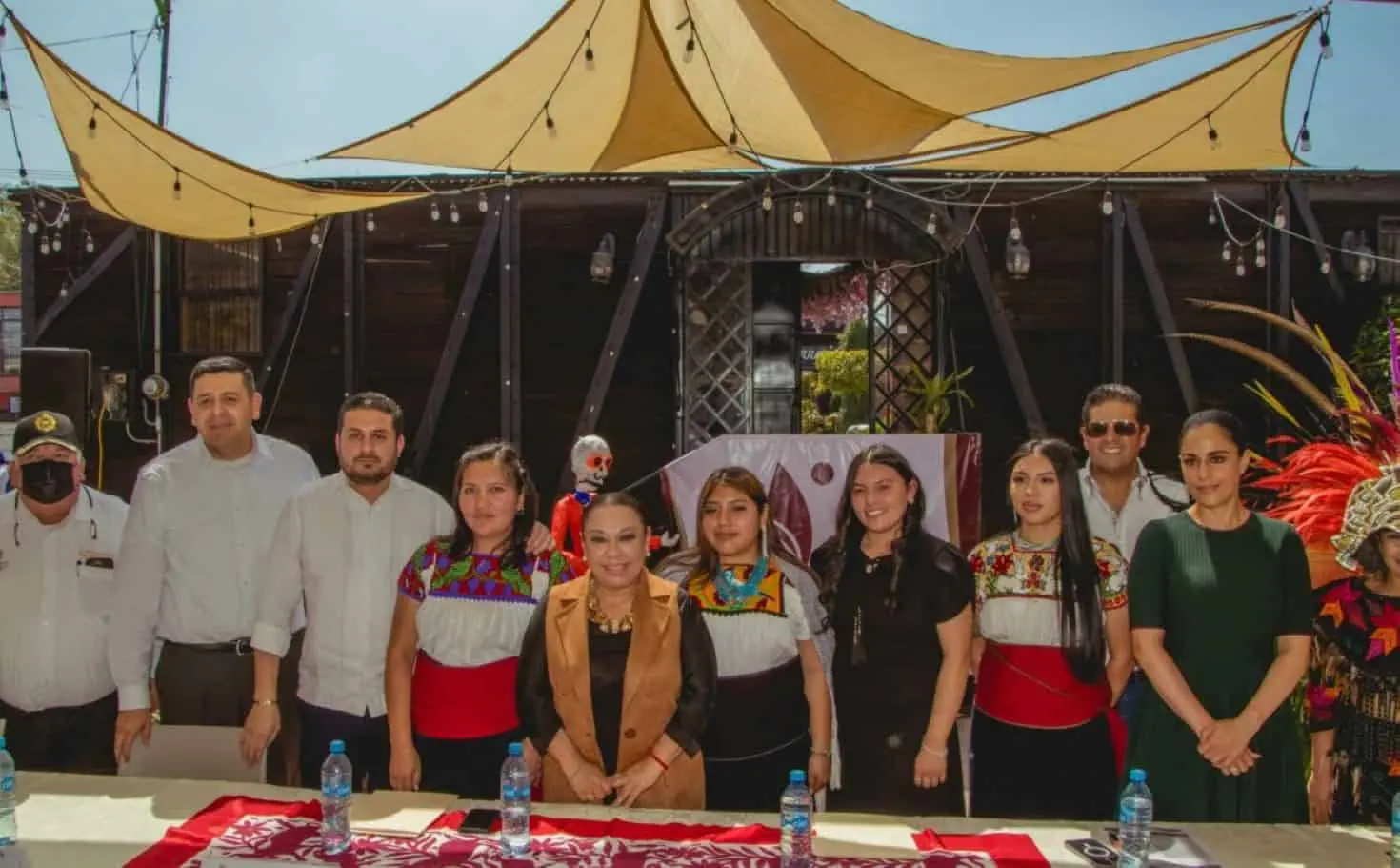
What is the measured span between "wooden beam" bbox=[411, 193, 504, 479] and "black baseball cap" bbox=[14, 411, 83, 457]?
5.69 m

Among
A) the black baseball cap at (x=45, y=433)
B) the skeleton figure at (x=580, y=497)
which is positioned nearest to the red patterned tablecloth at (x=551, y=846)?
the black baseball cap at (x=45, y=433)

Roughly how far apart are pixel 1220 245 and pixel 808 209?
4.32 meters

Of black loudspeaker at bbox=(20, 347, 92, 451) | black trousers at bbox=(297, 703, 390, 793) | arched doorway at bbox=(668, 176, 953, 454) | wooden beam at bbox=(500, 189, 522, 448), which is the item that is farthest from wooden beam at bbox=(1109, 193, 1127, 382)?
black loudspeaker at bbox=(20, 347, 92, 451)

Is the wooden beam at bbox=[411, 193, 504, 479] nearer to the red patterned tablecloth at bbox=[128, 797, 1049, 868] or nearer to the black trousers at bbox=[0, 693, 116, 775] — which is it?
the black trousers at bbox=[0, 693, 116, 775]

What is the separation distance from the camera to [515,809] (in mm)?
2502

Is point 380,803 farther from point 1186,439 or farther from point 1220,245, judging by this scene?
point 1220,245

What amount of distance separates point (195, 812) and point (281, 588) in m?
0.92

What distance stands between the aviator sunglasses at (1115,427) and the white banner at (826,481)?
2191mm

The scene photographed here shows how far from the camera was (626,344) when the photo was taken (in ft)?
31.0

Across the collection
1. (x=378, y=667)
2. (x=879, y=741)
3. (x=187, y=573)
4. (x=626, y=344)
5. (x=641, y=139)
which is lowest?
(x=879, y=741)

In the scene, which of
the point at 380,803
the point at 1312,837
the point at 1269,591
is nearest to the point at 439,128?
the point at 380,803

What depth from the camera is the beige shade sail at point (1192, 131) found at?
5.21 metres

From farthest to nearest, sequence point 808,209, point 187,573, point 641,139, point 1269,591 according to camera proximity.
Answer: point 808,209 → point 641,139 → point 187,573 → point 1269,591

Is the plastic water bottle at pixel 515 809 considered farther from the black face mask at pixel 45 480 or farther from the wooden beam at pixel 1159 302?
the wooden beam at pixel 1159 302
